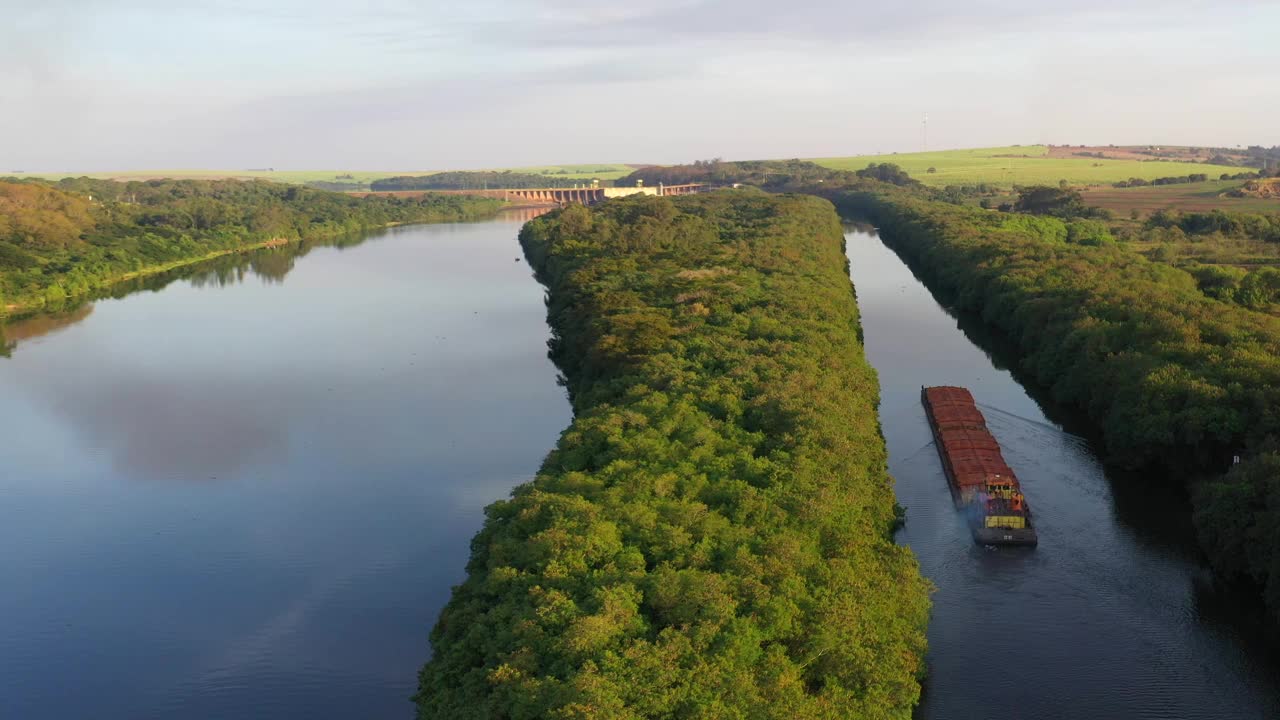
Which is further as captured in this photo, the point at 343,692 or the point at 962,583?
the point at 962,583

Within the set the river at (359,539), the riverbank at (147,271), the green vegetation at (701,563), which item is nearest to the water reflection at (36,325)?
the riverbank at (147,271)

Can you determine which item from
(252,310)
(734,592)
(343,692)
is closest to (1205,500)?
(734,592)

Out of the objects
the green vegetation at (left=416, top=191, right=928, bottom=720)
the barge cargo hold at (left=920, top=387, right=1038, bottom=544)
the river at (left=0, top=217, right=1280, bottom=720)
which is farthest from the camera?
the barge cargo hold at (left=920, top=387, right=1038, bottom=544)

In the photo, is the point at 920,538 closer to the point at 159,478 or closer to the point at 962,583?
the point at 962,583

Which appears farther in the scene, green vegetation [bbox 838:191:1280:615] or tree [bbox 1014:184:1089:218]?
tree [bbox 1014:184:1089:218]

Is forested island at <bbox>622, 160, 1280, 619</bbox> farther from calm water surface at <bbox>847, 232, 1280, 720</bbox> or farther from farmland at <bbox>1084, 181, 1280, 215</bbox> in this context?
farmland at <bbox>1084, 181, 1280, 215</bbox>

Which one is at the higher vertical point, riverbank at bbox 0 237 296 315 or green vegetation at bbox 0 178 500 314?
green vegetation at bbox 0 178 500 314

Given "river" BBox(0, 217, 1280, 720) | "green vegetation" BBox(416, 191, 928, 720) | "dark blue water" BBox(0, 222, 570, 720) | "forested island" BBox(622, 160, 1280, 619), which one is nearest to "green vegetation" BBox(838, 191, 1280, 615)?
"forested island" BBox(622, 160, 1280, 619)

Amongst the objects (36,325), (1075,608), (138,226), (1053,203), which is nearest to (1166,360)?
(1075,608)
